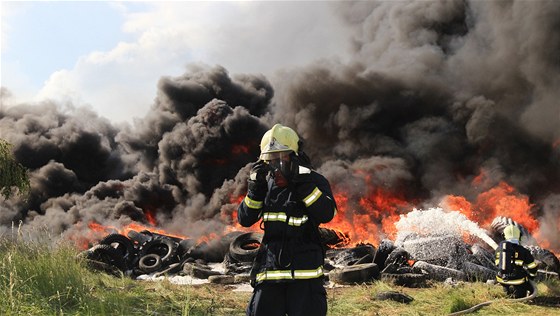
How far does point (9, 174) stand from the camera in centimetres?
1075

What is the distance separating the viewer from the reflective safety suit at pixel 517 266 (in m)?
7.98

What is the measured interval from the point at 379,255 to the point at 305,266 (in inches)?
358

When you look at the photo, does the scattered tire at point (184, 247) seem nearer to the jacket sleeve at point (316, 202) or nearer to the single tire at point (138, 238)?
the single tire at point (138, 238)

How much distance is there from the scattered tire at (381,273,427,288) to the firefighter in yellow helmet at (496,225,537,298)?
2.31m

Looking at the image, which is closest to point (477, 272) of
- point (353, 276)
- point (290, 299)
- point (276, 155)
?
point (353, 276)

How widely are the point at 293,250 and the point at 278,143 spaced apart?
788 millimetres

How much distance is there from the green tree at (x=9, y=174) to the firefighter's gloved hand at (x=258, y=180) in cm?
894

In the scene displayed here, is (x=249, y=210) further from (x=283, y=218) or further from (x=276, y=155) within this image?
(x=276, y=155)

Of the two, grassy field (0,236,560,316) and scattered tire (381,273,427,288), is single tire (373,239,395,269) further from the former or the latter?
grassy field (0,236,560,316)

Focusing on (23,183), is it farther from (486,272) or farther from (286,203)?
(486,272)

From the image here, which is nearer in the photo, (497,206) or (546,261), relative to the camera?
(546,261)

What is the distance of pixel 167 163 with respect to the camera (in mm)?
31141

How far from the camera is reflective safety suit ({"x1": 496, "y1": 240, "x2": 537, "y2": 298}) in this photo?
7980 mm

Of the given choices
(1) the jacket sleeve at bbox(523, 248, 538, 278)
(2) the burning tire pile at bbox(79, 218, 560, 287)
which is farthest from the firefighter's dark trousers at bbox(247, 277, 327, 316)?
(2) the burning tire pile at bbox(79, 218, 560, 287)
